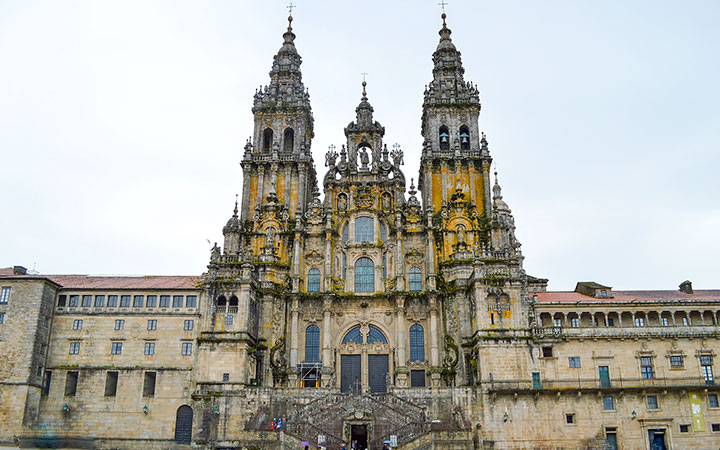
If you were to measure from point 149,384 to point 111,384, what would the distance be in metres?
3.28

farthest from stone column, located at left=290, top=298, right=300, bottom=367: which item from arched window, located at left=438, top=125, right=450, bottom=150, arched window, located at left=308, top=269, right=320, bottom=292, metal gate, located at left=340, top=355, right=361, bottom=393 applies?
arched window, located at left=438, top=125, right=450, bottom=150

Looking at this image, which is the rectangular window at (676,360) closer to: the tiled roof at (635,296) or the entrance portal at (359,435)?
the tiled roof at (635,296)

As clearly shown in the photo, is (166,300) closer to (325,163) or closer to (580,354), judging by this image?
(325,163)

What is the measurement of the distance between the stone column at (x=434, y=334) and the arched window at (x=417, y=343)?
1576 mm

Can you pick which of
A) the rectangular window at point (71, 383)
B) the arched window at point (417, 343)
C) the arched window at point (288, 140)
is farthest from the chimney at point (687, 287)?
the rectangular window at point (71, 383)

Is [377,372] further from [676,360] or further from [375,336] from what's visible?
[676,360]

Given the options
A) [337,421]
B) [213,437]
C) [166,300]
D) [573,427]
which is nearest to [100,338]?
[166,300]

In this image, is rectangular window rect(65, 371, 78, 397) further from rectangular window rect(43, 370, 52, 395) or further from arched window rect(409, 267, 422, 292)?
arched window rect(409, 267, 422, 292)

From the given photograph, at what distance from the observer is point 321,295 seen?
58.1 meters

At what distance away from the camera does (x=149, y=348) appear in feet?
180

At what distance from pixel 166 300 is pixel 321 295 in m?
13.7

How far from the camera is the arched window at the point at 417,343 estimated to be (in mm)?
57438

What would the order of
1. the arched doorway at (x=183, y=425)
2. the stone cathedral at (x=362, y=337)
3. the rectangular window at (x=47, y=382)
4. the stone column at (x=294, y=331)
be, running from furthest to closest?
the stone column at (x=294, y=331) → the rectangular window at (x=47, y=382) → the arched doorway at (x=183, y=425) → the stone cathedral at (x=362, y=337)

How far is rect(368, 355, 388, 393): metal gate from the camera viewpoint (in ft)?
186
